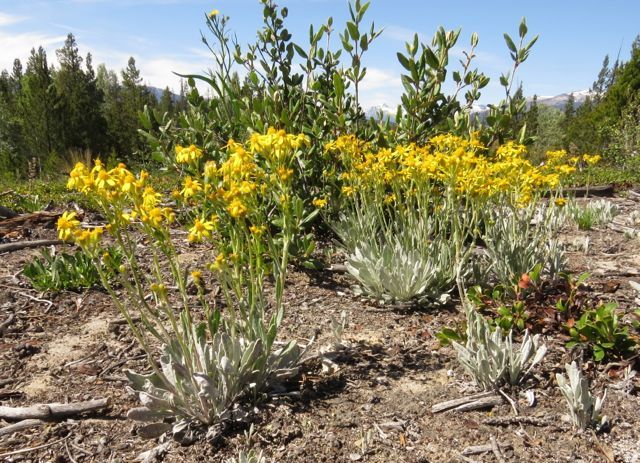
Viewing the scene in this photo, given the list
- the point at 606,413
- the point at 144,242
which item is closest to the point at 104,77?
the point at 144,242

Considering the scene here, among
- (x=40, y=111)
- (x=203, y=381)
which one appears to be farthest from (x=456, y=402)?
(x=40, y=111)

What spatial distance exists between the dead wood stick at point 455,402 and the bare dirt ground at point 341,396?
5cm

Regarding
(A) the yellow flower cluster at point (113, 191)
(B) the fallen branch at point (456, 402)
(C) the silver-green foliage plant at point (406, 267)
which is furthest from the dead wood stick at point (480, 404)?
(A) the yellow flower cluster at point (113, 191)

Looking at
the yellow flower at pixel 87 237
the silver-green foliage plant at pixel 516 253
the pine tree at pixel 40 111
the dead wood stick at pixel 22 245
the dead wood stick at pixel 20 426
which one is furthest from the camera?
the pine tree at pixel 40 111

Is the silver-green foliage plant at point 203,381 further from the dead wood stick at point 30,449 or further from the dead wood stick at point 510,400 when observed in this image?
the dead wood stick at point 510,400

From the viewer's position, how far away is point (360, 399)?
219 cm

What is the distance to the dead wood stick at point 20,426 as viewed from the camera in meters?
1.97

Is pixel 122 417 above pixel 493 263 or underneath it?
underneath

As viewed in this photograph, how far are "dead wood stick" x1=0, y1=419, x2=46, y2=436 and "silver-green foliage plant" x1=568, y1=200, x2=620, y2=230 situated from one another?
5.56m

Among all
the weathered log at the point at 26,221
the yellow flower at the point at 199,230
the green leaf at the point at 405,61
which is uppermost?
the green leaf at the point at 405,61

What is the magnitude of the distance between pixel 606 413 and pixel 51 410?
2.43m

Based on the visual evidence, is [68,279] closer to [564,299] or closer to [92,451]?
[92,451]

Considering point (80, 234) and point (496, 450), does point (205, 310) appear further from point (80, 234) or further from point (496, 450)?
point (496, 450)

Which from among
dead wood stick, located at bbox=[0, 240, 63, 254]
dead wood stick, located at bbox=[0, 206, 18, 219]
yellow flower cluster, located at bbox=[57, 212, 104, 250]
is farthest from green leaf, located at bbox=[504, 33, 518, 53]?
dead wood stick, located at bbox=[0, 206, 18, 219]
